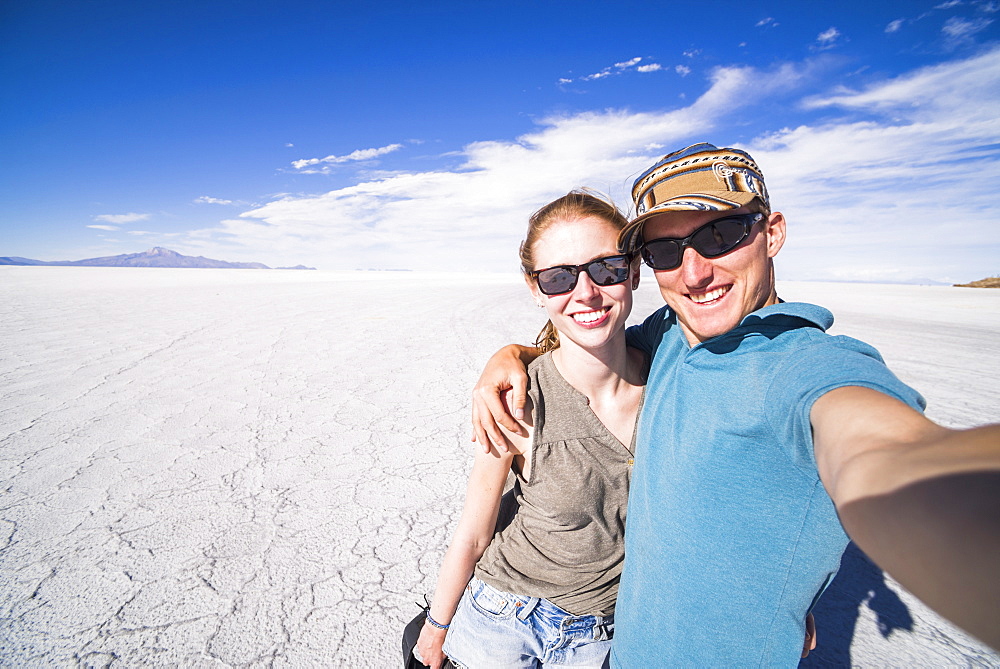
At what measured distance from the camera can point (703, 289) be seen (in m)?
1.29

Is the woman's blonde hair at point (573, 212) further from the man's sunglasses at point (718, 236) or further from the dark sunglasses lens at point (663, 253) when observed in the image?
the man's sunglasses at point (718, 236)

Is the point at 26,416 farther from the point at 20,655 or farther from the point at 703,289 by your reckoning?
the point at 703,289

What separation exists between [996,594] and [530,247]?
151cm

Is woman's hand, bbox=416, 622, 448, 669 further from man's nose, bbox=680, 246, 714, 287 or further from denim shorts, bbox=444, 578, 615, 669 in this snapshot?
man's nose, bbox=680, 246, 714, 287

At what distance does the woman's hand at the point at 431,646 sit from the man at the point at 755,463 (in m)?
0.72

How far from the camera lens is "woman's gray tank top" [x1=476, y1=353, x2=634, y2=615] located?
4.93 feet

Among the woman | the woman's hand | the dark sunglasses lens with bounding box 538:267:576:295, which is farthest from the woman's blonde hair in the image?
the woman's hand

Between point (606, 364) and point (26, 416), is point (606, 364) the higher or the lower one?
the higher one

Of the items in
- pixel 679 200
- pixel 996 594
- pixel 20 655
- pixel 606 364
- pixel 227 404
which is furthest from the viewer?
pixel 227 404

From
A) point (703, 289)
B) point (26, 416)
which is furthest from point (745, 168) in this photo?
point (26, 416)

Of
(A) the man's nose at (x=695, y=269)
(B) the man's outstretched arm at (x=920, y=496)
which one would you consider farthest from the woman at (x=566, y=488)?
(B) the man's outstretched arm at (x=920, y=496)

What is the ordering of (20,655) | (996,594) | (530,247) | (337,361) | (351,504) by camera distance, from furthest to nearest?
(337,361), (351,504), (20,655), (530,247), (996,594)

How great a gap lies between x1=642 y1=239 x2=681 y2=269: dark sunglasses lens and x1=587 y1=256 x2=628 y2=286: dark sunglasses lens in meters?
→ 0.12

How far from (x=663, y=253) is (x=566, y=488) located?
81 cm
